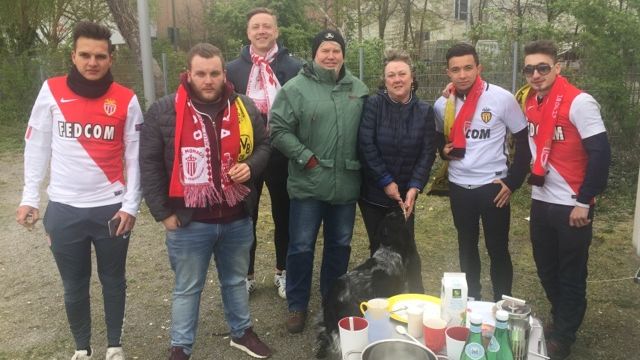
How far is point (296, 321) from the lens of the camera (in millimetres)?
3734

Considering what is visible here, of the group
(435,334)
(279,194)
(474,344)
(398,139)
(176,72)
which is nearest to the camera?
(474,344)

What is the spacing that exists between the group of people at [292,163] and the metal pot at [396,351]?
1319mm

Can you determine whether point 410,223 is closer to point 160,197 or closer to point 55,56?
point 160,197

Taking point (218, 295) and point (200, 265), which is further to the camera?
point (218, 295)

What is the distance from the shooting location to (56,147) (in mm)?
2924

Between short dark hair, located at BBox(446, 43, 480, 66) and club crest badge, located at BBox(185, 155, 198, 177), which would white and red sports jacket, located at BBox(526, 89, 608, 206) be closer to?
short dark hair, located at BBox(446, 43, 480, 66)

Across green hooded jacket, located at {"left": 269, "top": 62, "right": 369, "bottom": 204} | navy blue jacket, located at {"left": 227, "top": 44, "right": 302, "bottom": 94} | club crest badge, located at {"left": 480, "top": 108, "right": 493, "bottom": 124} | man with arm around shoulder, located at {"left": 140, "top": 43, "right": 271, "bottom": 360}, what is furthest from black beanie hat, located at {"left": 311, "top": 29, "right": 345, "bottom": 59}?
club crest badge, located at {"left": 480, "top": 108, "right": 493, "bottom": 124}

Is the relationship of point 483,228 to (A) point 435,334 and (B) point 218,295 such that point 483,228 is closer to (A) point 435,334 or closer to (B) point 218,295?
(A) point 435,334

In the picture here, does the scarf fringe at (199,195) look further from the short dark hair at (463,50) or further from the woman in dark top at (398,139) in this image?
the short dark hair at (463,50)

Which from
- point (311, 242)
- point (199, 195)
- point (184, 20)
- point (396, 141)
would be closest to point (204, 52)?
point (199, 195)

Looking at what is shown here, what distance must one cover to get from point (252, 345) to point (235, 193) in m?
1.09

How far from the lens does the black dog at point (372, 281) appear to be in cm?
300

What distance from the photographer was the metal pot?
196 centimetres

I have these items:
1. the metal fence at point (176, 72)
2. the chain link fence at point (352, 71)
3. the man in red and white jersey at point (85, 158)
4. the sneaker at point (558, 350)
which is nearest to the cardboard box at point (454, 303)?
the sneaker at point (558, 350)
